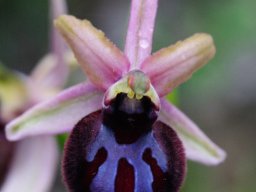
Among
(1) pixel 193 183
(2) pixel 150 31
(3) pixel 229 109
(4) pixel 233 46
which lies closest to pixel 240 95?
(3) pixel 229 109

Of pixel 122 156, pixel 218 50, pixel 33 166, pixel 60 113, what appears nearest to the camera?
pixel 122 156

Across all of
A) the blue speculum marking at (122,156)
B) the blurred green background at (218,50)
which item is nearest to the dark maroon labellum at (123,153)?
the blue speculum marking at (122,156)

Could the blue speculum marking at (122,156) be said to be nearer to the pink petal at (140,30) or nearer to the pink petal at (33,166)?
the pink petal at (140,30)

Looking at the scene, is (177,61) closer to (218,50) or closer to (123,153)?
(123,153)

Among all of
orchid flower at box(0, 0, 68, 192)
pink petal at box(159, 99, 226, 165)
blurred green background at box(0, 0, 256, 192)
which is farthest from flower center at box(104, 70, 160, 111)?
blurred green background at box(0, 0, 256, 192)

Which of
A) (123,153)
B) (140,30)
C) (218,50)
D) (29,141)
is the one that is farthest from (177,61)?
(218,50)

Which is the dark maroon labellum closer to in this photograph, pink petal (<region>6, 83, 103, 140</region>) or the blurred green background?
pink petal (<region>6, 83, 103, 140</region>)

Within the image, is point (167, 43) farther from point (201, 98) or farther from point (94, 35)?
point (94, 35)
